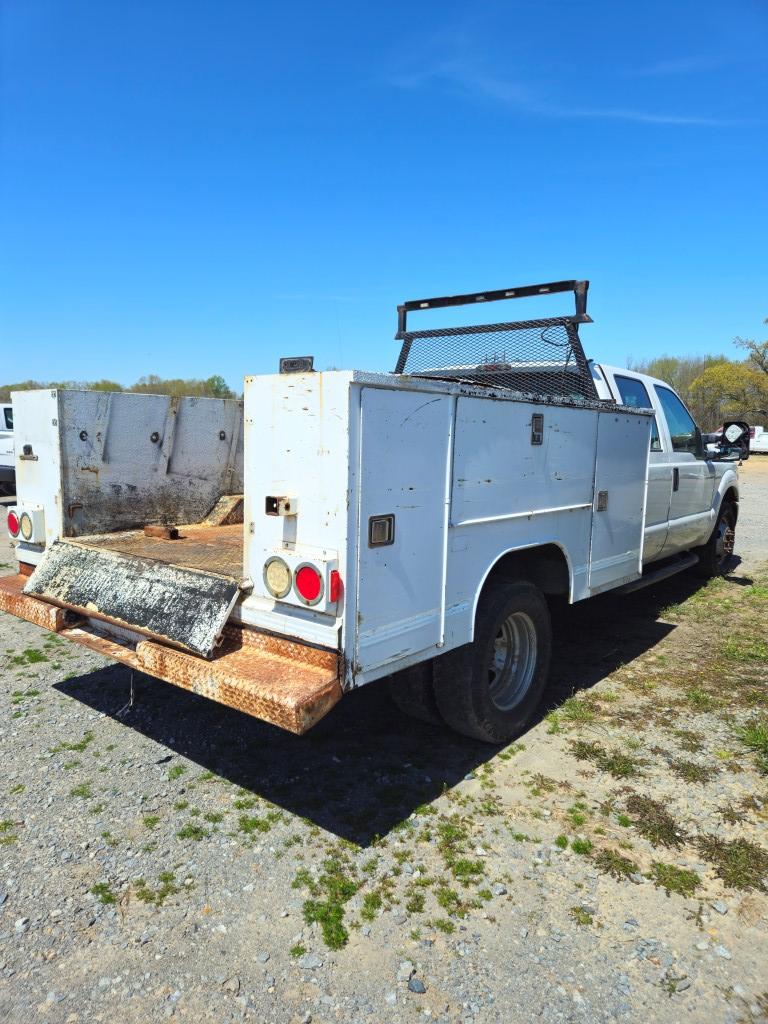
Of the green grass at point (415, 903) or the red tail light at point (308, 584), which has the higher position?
the red tail light at point (308, 584)

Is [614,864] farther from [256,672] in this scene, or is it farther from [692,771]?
[256,672]

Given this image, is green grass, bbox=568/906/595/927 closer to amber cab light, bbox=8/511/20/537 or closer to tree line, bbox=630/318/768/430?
amber cab light, bbox=8/511/20/537

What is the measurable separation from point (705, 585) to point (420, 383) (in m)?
6.21

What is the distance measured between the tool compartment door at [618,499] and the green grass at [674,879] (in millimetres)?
1899

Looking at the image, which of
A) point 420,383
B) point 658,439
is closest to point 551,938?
point 420,383

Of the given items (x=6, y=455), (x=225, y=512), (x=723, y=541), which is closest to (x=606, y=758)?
(x=225, y=512)

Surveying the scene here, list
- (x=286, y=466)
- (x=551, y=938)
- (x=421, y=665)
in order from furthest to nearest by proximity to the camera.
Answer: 1. (x=421, y=665)
2. (x=286, y=466)
3. (x=551, y=938)

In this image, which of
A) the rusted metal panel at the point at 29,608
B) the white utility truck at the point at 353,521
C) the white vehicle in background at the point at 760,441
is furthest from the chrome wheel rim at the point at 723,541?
the white vehicle in background at the point at 760,441

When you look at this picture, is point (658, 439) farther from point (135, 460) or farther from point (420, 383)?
point (135, 460)

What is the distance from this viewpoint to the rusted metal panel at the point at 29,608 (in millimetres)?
3559

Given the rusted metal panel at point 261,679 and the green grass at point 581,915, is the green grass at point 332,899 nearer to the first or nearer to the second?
the rusted metal panel at point 261,679

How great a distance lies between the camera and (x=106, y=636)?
347cm

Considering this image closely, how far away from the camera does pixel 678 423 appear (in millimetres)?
6117

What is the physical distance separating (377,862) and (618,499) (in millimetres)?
2871
